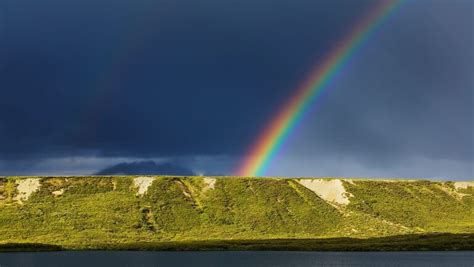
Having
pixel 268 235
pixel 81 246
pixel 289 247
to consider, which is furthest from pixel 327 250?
pixel 81 246

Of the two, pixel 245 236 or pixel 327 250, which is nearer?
pixel 327 250

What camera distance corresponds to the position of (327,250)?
162750 mm

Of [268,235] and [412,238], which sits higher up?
[268,235]

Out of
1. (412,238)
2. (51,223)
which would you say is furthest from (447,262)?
(51,223)

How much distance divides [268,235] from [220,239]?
18091 mm

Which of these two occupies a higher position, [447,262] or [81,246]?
[81,246]

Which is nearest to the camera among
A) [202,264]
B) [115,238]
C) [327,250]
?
[202,264]

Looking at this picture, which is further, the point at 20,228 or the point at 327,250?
the point at 20,228

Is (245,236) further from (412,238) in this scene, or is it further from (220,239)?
(412,238)

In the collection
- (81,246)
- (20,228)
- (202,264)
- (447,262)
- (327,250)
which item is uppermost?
(20,228)

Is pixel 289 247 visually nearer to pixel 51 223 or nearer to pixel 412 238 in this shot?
pixel 412 238

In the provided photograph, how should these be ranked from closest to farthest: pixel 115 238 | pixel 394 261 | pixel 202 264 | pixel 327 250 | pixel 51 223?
pixel 202 264 → pixel 394 261 → pixel 327 250 → pixel 115 238 → pixel 51 223

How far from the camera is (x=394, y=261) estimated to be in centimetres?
12025

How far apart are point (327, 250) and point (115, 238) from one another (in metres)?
67.3
